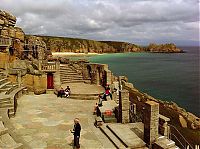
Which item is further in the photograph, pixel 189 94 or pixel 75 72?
pixel 189 94

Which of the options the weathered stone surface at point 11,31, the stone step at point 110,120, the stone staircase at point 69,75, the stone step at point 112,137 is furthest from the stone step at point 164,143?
the weathered stone surface at point 11,31

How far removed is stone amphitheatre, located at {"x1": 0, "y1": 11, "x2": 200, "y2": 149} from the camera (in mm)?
11945

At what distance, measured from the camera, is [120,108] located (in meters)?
15.0

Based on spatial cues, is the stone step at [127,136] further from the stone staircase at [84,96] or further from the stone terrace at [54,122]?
the stone staircase at [84,96]

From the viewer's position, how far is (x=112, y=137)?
1290 centimetres

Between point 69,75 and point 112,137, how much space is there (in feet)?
55.7

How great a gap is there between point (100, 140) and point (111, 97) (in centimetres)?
804

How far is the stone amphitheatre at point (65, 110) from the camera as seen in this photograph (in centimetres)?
1195

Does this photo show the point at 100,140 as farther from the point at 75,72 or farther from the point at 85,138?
the point at 75,72

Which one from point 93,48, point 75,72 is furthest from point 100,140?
point 93,48

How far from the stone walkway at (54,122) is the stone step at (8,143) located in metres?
1.29

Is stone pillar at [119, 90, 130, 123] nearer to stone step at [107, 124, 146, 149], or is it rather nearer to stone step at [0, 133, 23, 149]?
stone step at [107, 124, 146, 149]

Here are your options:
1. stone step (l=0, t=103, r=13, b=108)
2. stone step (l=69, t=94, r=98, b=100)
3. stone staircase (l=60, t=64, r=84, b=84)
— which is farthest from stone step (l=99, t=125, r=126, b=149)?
stone staircase (l=60, t=64, r=84, b=84)

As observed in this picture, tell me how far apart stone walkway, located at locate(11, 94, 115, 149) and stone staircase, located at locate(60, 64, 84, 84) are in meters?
5.91
